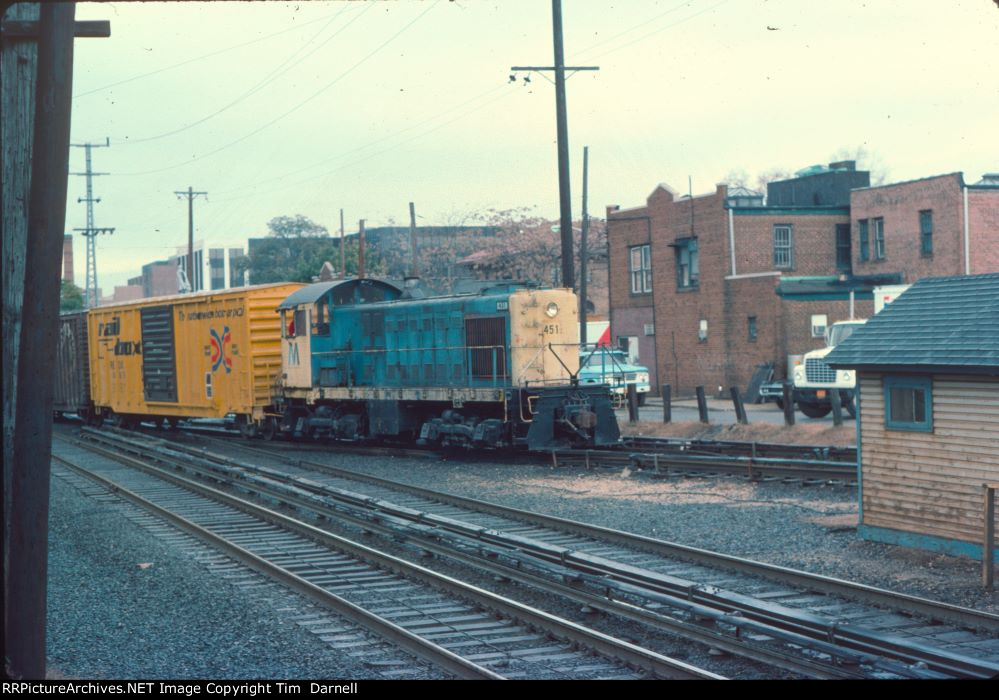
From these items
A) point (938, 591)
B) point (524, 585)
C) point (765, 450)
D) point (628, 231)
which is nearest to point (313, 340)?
point (765, 450)

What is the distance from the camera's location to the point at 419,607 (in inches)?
392

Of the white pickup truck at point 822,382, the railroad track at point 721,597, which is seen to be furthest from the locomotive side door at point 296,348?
the white pickup truck at point 822,382

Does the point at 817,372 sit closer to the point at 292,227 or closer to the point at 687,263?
the point at 687,263

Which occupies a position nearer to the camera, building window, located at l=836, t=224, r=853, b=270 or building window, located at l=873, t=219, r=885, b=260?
building window, located at l=873, t=219, r=885, b=260

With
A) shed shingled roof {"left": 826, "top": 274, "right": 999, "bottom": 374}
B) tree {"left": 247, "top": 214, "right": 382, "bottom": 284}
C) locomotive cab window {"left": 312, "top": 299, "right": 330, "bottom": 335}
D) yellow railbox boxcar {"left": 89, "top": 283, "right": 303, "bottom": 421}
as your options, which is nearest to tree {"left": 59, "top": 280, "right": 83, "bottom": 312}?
tree {"left": 247, "top": 214, "right": 382, "bottom": 284}

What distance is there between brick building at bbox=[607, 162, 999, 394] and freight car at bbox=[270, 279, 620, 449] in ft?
60.0

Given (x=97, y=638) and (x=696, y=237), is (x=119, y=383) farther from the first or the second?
(x=97, y=638)

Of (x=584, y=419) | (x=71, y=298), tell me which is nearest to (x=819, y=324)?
(x=584, y=419)

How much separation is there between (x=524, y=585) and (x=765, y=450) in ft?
38.0

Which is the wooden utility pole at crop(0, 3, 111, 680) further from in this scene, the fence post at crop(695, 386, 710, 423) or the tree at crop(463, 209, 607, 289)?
the tree at crop(463, 209, 607, 289)

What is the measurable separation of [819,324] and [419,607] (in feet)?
102

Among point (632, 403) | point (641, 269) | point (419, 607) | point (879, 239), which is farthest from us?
point (641, 269)

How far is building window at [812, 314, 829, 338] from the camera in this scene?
125 feet
